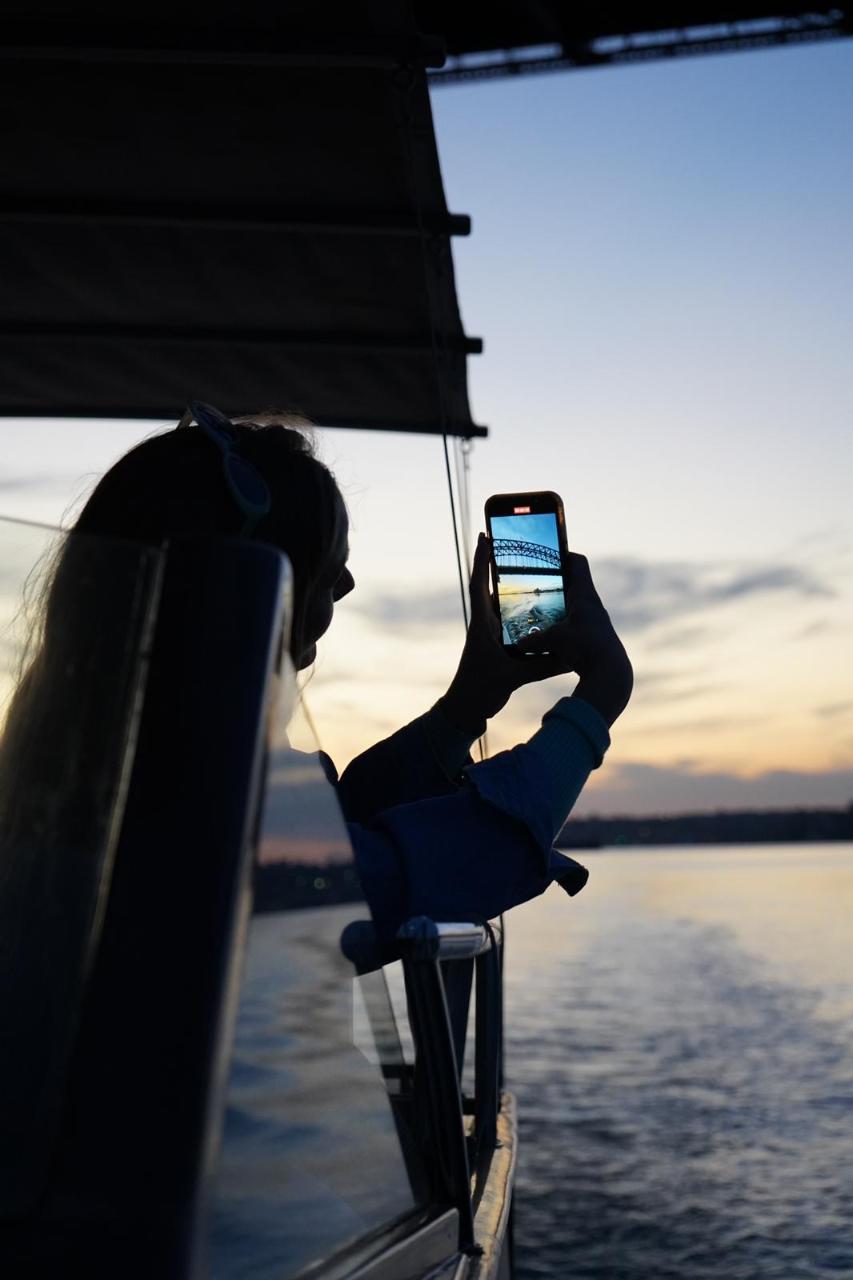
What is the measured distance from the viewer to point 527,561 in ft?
6.30

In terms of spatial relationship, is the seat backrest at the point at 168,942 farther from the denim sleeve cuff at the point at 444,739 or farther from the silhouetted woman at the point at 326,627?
the denim sleeve cuff at the point at 444,739

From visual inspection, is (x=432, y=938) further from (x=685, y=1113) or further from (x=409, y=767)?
(x=685, y=1113)

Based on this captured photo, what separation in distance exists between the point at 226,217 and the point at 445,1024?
375cm

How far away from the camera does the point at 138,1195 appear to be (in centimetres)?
81

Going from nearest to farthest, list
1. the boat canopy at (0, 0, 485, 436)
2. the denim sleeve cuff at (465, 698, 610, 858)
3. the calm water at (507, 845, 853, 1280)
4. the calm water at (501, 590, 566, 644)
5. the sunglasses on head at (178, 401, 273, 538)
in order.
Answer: the sunglasses on head at (178, 401, 273, 538) < the denim sleeve cuff at (465, 698, 610, 858) < the calm water at (501, 590, 566, 644) < the boat canopy at (0, 0, 485, 436) < the calm water at (507, 845, 853, 1280)

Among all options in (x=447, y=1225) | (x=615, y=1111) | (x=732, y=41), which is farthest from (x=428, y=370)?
(x=732, y=41)

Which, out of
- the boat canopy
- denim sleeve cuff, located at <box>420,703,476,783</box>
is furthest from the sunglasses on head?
the boat canopy

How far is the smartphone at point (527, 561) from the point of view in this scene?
5.88 feet

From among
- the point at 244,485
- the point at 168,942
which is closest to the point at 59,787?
the point at 168,942

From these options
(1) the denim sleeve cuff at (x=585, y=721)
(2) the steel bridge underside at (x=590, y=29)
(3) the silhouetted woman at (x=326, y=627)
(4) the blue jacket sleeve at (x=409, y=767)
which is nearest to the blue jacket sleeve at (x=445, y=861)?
(3) the silhouetted woman at (x=326, y=627)

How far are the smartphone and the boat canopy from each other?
2086 mm

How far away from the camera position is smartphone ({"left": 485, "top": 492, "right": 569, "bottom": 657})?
1792mm

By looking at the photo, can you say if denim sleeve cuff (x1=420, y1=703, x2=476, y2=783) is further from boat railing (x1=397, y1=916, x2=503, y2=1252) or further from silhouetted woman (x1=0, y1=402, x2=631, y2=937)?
silhouetted woman (x1=0, y1=402, x2=631, y2=937)

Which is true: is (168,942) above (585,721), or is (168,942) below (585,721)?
below
